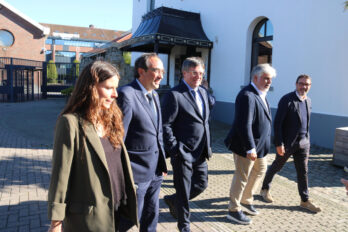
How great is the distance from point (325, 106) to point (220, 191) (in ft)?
17.3

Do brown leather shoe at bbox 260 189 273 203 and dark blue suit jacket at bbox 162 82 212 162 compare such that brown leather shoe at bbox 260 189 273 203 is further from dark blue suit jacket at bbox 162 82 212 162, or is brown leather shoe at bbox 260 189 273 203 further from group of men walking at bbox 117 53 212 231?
dark blue suit jacket at bbox 162 82 212 162

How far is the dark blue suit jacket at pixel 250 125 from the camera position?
3.54 metres

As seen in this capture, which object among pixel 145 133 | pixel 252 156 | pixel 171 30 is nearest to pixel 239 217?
pixel 252 156

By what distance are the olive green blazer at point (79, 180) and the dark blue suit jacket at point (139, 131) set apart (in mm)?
642

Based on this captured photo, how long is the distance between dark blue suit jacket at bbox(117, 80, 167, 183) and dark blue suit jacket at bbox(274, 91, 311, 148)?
227 centimetres

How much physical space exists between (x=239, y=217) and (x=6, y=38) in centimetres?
3199

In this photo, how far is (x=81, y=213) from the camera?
1789 millimetres

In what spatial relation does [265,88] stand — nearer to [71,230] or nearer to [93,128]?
[93,128]

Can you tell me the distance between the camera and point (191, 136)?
3.26 m

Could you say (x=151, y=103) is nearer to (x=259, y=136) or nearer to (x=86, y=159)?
(x=86, y=159)

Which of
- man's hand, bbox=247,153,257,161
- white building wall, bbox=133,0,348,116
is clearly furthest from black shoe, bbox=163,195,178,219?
white building wall, bbox=133,0,348,116

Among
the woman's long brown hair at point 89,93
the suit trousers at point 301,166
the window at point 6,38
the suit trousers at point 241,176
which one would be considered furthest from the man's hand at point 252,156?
the window at point 6,38

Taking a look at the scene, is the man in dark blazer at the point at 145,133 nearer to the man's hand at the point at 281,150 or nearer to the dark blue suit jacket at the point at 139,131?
the dark blue suit jacket at the point at 139,131

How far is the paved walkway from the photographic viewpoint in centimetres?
360
